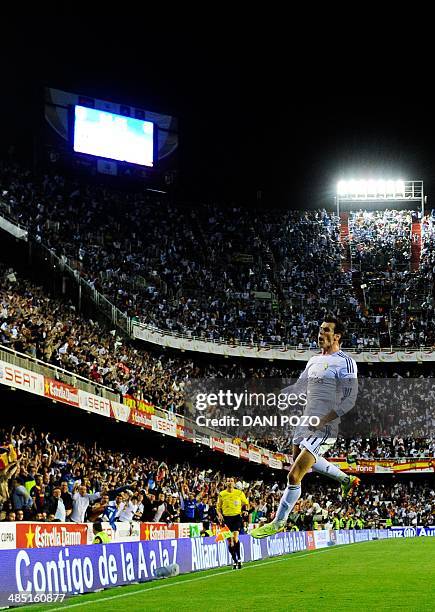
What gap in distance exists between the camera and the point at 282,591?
14.9 metres

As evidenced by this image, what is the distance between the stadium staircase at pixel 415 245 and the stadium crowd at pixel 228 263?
19.4 inches

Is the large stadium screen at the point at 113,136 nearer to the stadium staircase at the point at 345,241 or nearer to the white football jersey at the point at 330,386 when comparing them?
the stadium staircase at the point at 345,241

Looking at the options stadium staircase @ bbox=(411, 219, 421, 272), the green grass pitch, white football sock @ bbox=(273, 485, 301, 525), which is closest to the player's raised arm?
white football sock @ bbox=(273, 485, 301, 525)

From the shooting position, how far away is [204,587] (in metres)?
15.9

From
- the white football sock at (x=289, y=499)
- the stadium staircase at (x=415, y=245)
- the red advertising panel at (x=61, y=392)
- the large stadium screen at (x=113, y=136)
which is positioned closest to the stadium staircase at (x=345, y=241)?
the stadium staircase at (x=415, y=245)

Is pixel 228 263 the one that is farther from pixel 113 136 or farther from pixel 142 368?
pixel 142 368

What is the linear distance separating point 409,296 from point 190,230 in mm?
15157

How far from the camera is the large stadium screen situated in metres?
50.9

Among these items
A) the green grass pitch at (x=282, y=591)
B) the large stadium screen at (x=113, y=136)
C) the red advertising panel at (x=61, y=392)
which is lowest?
the green grass pitch at (x=282, y=591)

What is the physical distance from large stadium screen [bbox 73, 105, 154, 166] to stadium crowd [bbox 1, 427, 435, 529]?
67.4 feet

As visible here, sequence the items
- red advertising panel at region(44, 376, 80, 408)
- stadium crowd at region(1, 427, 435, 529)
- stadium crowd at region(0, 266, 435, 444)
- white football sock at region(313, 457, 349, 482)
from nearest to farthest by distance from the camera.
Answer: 1. white football sock at region(313, 457, 349, 482)
2. stadium crowd at region(1, 427, 435, 529)
3. red advertising panel at region(44, 376, 80, 408)
4. stadium crowd at region(0, 266, 435, 444)

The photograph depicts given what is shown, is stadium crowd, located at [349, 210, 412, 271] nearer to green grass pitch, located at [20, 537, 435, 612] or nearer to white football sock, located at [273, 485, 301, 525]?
green grass pitch, located at [20, 537, 435, 612]

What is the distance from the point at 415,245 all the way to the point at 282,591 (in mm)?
50333

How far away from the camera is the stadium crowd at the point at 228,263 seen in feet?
151
